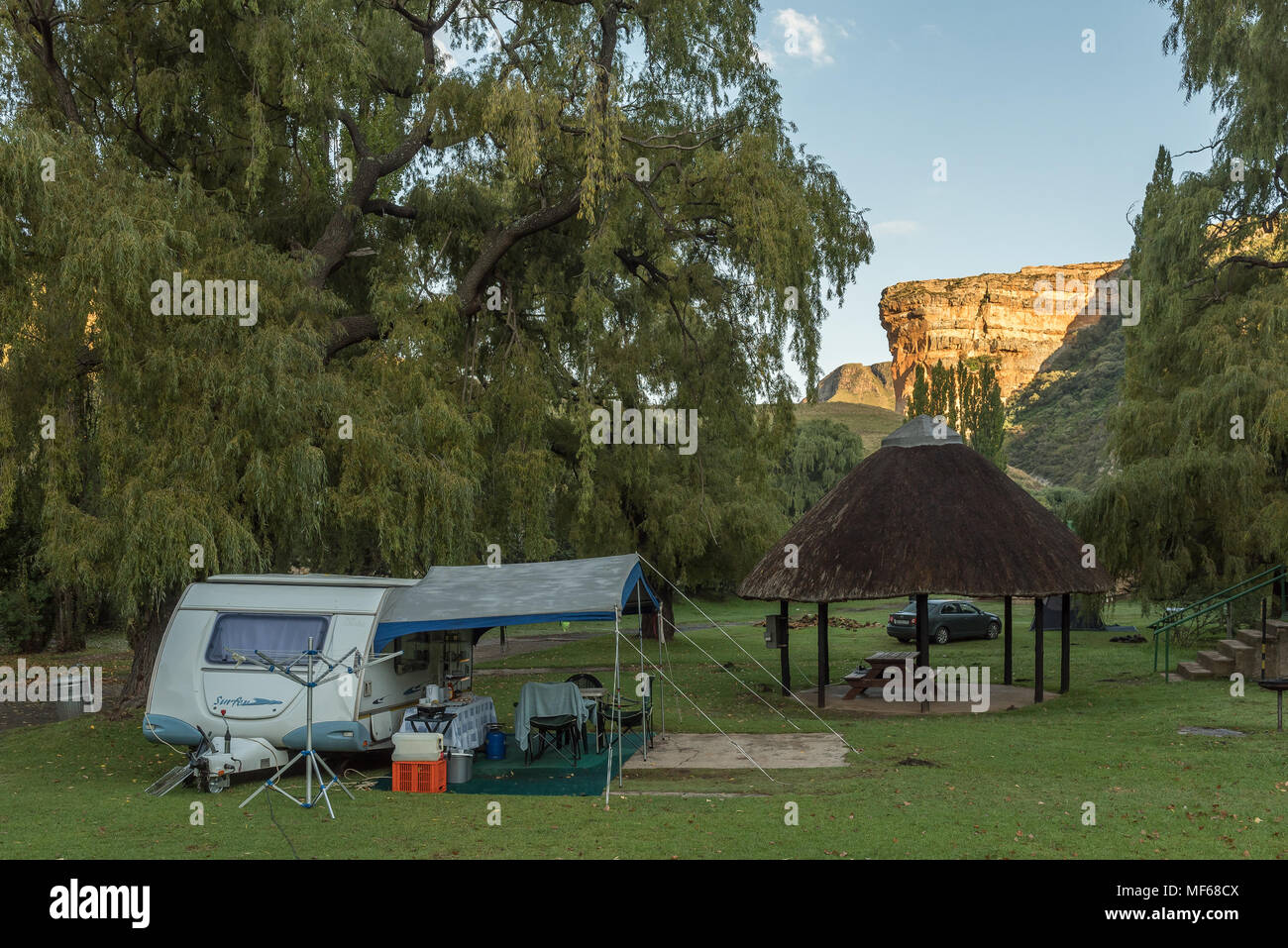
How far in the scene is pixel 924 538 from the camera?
18062 millimetres

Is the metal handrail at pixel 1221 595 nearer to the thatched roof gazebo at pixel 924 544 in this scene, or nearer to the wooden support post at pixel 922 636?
the thatched roof gazebo at pixel 924 544

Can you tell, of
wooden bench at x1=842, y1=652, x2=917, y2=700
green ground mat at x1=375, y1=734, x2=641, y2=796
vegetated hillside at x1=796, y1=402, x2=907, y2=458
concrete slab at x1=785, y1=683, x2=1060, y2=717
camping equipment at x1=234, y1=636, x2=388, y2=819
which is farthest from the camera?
vegetated hillside at x1=796, y1=402, x2=907, y2=458

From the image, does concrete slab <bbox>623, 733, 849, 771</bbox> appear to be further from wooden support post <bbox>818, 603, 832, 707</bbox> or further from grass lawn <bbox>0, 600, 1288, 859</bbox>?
wooden support post <bbox>818, 603, 832, 707</bbox>

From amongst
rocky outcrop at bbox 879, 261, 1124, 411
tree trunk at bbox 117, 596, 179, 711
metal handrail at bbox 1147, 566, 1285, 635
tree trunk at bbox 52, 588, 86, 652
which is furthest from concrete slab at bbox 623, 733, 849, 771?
rocky outcrop at bbox 879, 261, 1124, 411

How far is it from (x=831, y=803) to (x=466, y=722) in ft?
17.4

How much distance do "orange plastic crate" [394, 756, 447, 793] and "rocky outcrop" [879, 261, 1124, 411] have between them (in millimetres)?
163378

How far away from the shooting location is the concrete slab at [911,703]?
17.8 metres

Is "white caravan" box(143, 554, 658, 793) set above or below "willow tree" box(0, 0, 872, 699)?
below

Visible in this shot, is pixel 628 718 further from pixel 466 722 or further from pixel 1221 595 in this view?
pixel 1221 595

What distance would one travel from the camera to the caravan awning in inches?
498

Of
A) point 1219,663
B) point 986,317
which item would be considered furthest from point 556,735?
point 986,317

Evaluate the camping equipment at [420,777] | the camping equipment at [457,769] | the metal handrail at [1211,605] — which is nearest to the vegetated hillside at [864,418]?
the metal handrail at [1211,605]

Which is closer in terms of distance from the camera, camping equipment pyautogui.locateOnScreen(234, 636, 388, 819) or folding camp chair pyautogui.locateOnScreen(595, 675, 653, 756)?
camping equipment pyautogui.locateOnScreen(234, 636, 388, 819)

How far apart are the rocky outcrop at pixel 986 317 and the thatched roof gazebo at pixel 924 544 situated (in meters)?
153
